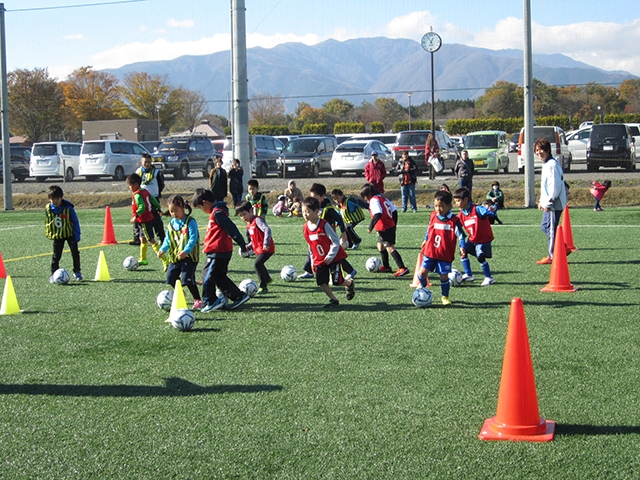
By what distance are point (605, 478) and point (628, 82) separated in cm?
9489

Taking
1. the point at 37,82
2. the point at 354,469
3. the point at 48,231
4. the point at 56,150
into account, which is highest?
the point at 37,82

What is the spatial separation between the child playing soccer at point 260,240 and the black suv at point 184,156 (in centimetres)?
2327

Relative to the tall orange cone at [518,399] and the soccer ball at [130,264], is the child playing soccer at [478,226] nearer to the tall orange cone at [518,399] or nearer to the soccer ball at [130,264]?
the tall orange cone at [518,399]

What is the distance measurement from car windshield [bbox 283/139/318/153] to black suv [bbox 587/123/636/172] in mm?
11720

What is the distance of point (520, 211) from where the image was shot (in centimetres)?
2222

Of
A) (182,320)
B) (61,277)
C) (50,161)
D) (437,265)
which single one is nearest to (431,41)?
(50,161)

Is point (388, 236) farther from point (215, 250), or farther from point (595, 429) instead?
point (595, 429)

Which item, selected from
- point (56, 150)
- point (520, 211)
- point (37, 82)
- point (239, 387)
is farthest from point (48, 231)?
point (37, 82)

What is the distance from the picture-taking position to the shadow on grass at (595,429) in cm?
490

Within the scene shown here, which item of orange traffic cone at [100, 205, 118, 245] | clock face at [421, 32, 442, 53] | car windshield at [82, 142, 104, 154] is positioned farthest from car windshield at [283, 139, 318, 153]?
orange traffic cone at [100, 205, 118, 245]

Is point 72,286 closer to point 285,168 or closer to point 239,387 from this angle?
point 239,387

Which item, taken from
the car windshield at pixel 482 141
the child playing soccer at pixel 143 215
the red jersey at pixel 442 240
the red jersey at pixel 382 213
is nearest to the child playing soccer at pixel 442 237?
the red jersey at pixel 442 240

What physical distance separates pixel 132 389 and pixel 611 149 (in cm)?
2854

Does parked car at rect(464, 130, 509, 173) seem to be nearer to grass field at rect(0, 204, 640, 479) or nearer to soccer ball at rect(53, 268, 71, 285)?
grass field at rect(0, 204, 640, 479)
